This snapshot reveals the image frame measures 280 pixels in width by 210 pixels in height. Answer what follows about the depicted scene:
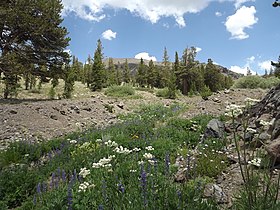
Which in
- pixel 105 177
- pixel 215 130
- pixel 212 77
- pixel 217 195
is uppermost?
pixel 212 77

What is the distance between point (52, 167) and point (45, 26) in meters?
15.6

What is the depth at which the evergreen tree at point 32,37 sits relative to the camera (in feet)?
58.7

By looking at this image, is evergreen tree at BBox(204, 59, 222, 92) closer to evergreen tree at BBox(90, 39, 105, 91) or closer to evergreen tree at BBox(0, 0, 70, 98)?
evergreen tree at BBox(90, 39, 105, 91)

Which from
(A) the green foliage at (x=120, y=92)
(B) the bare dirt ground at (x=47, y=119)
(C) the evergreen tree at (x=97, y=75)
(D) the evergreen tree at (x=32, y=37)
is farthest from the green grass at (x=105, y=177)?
(C) the evergreen tree at (x=97, y=75)

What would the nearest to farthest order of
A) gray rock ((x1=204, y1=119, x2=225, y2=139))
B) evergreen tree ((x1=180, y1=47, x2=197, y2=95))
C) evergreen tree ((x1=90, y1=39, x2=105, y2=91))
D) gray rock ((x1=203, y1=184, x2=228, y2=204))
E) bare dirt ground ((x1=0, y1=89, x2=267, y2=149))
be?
gray rock ((x1=203, y1=184, x2=228, y2=204))
gray rock ((x1=204, y1=119, x2=225, y2=139))
bare dirt ground ((x1=0, y1=89, x2=267, y2=149))
evergreen tree ((x1=90, y1=39, x2=105, y2=91))
evergreen tree ((x1=180, y1=47, x2=197, y2=95))

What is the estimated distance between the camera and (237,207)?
3.17 m

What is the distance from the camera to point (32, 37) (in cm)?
2017

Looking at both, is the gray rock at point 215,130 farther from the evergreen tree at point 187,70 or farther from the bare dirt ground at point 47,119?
the evergreen tree at point 187,70

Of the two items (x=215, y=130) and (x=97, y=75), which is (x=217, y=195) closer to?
(x=215, y=130)

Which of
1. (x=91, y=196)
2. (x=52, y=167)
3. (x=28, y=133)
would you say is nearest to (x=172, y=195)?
(x=91, y=196)

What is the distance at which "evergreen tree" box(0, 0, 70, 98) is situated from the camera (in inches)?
704

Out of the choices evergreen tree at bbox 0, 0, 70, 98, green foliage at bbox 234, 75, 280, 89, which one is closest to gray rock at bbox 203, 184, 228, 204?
evergreen tree at bbox 0, 0, 70, 98

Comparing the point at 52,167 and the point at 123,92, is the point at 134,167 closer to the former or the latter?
the point at 52,167

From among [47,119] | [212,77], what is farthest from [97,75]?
[212,77]
